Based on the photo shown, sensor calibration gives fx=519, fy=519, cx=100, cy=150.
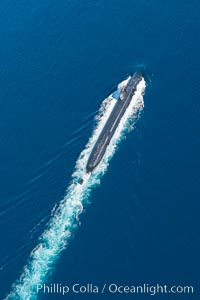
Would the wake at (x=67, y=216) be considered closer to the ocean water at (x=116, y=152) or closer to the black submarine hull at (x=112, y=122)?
the black submarine hull at (x=112, y=122)

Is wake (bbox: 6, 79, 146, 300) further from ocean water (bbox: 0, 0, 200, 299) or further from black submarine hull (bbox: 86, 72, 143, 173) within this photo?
ocean water (bbox: 0, 0, 200, 299)

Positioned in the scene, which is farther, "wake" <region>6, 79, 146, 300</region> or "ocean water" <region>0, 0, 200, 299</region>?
"ocean water" <region>0, 0, 200, 299</region>

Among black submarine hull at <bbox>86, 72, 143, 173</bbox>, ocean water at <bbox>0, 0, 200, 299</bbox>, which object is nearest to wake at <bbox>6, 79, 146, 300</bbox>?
black submarine hull at <bbox>86, 72, 143, 173</bbox>

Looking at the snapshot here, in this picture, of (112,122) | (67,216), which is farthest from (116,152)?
(67,216)

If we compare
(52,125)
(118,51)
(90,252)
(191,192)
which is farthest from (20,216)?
(118,51)

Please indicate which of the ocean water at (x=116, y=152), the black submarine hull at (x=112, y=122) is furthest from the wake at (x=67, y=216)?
the ocean water at (x=116, y=152)

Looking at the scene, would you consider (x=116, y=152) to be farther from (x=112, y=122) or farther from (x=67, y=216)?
(x=67, y=216)

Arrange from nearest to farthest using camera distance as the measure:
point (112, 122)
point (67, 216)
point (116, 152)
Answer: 1. point (67, 216)
2. point (116, 152)
3. point (112, 122)
